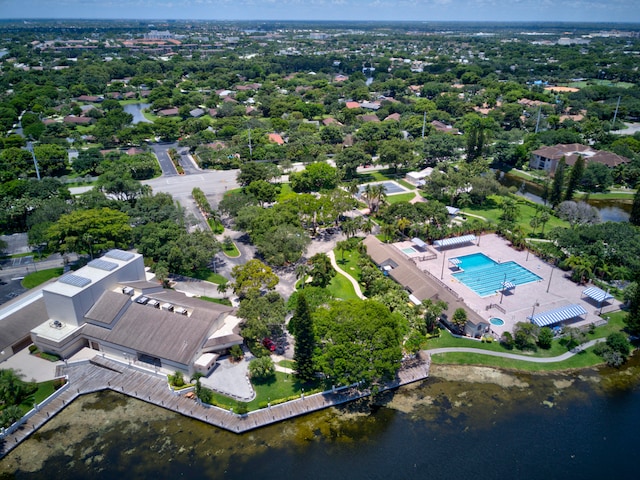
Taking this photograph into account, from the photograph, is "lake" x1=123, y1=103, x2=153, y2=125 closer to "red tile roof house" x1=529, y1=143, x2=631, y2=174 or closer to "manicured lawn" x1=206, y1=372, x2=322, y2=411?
"red tile roof house" x1=529, y1=143, x2=631, y2=174

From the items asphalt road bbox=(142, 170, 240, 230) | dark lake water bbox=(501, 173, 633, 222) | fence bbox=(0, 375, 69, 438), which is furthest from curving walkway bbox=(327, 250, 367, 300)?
dark lake water bbox=(501, 173, 633, 222)

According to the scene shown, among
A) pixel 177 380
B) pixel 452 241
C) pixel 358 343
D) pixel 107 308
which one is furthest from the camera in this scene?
pixel 452 241

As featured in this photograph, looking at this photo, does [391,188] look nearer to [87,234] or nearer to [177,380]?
[87,234]

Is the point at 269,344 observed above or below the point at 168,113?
Result: below

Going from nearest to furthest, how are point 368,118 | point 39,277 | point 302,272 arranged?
point 302,272 → point 39,277 → point 368,118

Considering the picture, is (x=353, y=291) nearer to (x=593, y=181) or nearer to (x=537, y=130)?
(x=593, y=181)

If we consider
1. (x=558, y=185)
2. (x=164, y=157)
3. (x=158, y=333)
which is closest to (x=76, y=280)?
(x=158, y=333)

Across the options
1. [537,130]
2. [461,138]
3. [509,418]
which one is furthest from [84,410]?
[537,130]
